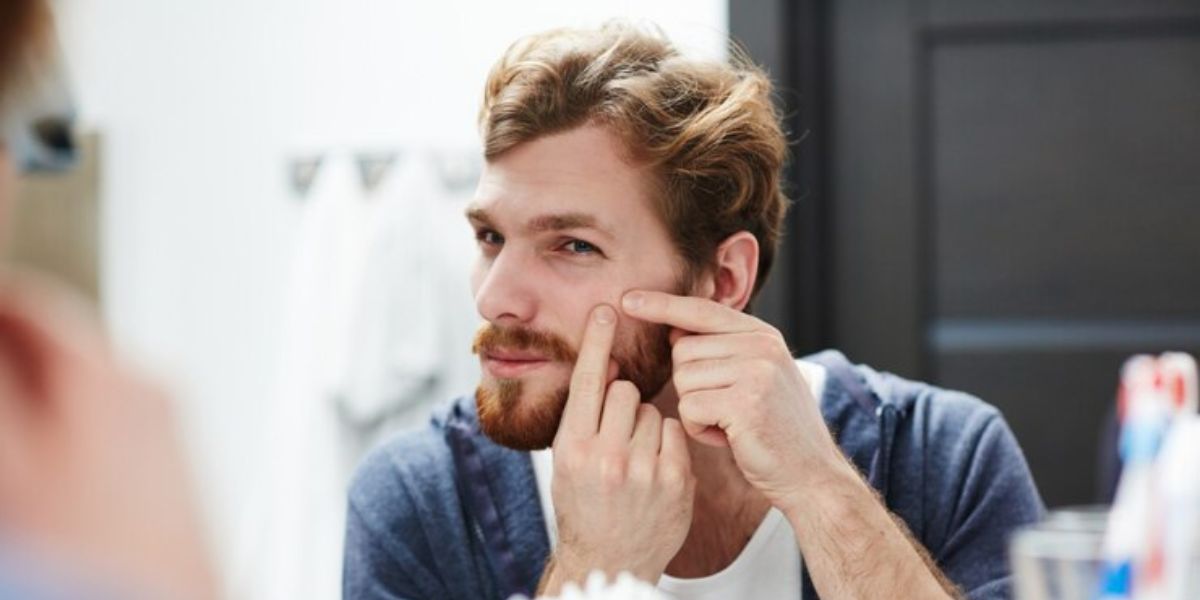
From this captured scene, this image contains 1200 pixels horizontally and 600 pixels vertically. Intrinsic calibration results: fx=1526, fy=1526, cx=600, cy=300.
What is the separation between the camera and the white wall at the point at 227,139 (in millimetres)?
2367

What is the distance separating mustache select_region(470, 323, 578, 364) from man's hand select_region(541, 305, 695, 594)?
2 cm

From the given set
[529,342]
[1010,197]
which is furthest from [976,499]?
[1010,197]

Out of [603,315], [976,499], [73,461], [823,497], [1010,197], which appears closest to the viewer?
[73,461]

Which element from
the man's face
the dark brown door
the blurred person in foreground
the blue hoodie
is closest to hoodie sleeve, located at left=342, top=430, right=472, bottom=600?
the blue hoodie

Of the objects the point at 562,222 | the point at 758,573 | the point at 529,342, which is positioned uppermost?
the point at 562,222

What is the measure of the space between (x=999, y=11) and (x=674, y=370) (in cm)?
109

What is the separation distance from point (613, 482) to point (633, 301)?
179mm

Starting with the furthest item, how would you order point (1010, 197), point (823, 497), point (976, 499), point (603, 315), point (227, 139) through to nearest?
point (227, 139) < point (1010, 197) < point (976, 499) < point (603, 315) < point (823, 497)

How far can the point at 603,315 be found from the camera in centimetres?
138

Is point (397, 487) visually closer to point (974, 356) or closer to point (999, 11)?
point (974, 356)

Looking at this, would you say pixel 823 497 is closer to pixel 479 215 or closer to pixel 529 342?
pixel 529 342

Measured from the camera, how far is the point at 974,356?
7.34 feet

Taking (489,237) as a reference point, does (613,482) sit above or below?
below

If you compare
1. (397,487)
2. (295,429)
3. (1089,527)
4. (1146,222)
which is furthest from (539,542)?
(1146,222)
